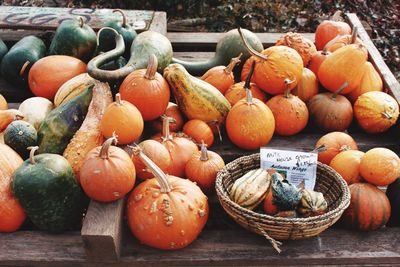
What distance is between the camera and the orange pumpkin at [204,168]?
6.35ft

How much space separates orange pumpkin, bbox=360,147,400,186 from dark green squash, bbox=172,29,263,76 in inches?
40.0

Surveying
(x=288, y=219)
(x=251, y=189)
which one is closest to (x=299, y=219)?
(x=288, y=219)

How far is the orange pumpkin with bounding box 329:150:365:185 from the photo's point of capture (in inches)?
77.4

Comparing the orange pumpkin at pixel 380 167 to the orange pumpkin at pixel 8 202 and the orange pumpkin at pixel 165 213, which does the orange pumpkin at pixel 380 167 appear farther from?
the orange pumpkin at pixel 8 202

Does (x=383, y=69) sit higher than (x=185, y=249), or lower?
higher

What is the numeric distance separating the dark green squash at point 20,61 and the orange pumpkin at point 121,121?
0.93m

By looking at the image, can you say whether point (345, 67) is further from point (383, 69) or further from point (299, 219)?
point (299, 219)

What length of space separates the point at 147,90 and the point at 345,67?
95 centimetres

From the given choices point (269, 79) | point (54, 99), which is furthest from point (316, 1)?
point (54, 99)

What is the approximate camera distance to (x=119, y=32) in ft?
8.80

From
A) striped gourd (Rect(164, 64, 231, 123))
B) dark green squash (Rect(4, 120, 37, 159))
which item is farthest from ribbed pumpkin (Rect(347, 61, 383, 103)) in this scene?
dark green squash (Rect(4, 120, 37, 159))

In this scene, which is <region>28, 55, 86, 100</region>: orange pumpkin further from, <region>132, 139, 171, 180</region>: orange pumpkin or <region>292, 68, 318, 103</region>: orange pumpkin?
<region>292, 68, 318, 103</region>: orange pumpkin

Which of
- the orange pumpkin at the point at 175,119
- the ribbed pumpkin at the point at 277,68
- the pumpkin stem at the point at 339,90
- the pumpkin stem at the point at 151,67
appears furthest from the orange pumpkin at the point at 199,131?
the pumpkin stem at the point at 339,90

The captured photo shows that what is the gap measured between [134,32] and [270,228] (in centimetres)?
152
